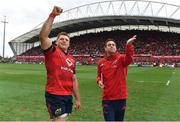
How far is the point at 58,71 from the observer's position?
6.84 m

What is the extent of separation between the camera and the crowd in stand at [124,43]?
85875 mm

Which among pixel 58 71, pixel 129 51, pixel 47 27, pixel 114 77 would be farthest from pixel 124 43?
pixel 47 27

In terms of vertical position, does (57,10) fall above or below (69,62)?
above

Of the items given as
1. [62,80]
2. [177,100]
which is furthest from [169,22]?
[62,80]

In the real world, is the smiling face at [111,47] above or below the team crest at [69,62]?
above

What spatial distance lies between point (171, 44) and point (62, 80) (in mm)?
83226

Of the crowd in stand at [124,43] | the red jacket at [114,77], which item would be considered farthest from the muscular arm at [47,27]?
the crowd in stand at [124,43]

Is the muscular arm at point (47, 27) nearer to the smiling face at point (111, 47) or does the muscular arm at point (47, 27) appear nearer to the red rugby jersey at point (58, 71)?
the red rugby jersey at point (58, 71)

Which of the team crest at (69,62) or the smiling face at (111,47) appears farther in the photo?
the smiling face at (111,47)

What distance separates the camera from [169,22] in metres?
81.2

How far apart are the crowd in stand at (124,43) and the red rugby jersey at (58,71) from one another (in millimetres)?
74327

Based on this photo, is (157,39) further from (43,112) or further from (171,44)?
(43,112)

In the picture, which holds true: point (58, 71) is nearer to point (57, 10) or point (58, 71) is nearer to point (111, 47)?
point (57, 10)

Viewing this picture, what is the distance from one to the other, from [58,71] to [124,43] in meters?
84.8
